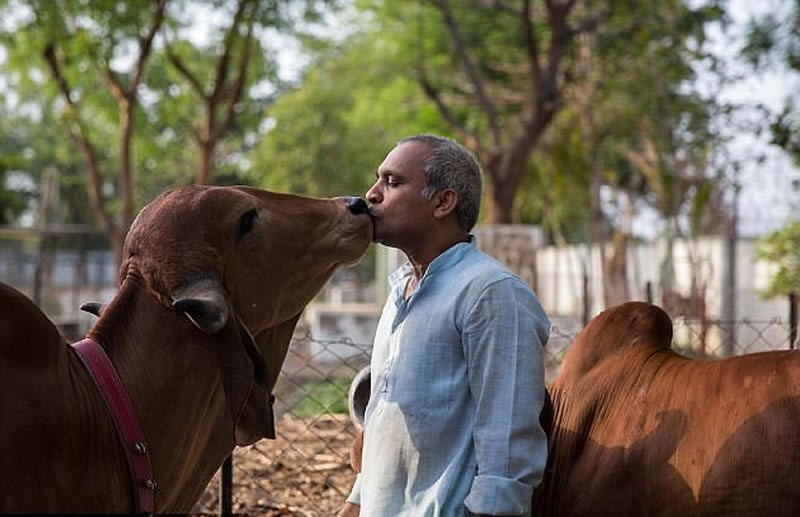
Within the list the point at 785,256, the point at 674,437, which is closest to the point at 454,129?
the point at 785,256

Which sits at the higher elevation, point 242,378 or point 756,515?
point 242,378

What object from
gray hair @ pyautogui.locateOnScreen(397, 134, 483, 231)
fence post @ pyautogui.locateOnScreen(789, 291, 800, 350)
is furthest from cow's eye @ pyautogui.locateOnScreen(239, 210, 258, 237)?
fence post @ pyautogui.locateOnScreen(789, 291, 800, 350)

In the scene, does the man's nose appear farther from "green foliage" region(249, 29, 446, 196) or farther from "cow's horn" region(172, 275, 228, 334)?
"green foliage" region(249, 29, 446, 196)

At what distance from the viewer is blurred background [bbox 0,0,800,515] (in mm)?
11703

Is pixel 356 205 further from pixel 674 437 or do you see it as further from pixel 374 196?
pixel 674 437

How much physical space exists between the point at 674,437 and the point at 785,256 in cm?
1626

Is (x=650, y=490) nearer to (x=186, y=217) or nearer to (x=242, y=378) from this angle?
(x=242, y=378)

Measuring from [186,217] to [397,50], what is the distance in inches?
871

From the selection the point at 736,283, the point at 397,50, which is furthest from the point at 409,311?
the point at 397,50

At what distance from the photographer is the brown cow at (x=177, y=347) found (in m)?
2.29

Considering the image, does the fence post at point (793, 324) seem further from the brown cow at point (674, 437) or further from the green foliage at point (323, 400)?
the green foliage at point (323, 400)

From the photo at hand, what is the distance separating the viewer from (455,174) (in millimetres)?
2809

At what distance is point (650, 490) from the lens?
314cm

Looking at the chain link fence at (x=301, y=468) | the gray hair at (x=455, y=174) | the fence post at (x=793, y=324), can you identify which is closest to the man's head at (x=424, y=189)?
the gray hair at (x=455, y=174)
